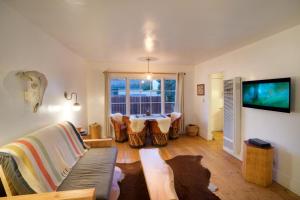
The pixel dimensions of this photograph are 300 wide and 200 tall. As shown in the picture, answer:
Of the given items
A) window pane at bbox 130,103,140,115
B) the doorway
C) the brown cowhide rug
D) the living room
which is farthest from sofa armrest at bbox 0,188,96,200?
the doorway

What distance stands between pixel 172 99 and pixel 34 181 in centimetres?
450

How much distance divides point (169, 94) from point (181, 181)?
3.27m

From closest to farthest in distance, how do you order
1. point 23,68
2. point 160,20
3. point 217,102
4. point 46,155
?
point 46,155 → point 23,68 → point 160,20 → point 217,102

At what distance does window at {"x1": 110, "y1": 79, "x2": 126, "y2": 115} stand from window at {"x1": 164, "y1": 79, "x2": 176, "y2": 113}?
1411 millimetres

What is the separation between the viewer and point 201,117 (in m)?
5.15

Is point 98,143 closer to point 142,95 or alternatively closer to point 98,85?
point 98,85

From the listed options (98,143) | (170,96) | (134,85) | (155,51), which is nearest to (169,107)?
(170,96)

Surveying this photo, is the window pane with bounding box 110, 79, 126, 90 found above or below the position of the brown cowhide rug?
above

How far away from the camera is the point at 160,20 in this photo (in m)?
2.04

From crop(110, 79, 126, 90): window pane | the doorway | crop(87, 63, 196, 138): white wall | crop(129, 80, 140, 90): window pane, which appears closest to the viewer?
crop(87, 63, 196, 138): white wall

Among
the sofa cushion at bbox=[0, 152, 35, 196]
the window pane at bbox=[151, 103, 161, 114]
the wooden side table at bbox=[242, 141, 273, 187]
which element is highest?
the window pane at bbox=[151, 103, 161, 114]

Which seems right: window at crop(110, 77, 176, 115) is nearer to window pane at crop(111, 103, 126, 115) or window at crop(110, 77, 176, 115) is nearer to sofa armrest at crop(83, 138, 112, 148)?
window pane at crop(111, 103, 126, 115)

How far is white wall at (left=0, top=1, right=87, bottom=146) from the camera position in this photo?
1642 millimetres

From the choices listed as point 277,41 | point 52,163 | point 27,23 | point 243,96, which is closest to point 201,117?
point 243,96
